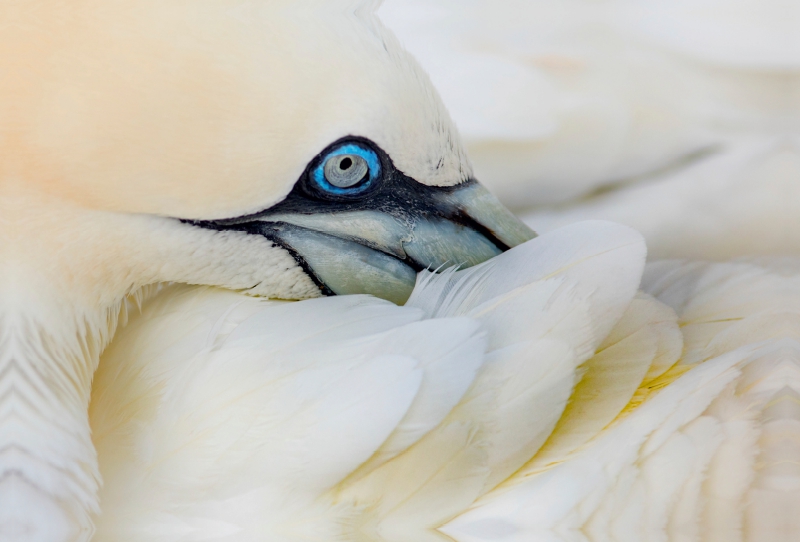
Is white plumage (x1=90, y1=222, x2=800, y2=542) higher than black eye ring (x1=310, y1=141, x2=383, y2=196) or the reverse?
A: the reverse

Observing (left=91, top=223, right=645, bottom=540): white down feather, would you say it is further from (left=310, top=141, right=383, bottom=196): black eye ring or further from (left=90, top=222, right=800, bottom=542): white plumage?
(left=310, top=141, right=383, bottom=196): black eye ring

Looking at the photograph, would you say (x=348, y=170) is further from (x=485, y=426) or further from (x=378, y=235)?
(x=485, y=426)

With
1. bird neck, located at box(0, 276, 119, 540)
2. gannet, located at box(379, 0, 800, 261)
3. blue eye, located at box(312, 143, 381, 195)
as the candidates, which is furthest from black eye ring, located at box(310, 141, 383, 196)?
bird neck, located at box(0, 276, 119, 540)

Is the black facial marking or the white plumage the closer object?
the white plumage

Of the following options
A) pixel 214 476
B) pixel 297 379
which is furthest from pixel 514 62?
pixel 214 476

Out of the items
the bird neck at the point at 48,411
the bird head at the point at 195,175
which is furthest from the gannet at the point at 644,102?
the bird neck at the point at 48,411

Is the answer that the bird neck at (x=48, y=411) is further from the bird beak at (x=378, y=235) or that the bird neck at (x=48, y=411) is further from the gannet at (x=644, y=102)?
the gannet at (x=644, y=102)

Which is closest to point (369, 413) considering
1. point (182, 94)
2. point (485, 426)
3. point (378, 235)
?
point (485, 426)

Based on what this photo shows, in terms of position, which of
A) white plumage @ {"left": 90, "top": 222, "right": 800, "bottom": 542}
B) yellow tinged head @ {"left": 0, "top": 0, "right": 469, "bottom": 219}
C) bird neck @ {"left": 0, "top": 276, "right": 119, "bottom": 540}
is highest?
yellow tinged head @ {"left": 0, "top": 0, "right": 469, "bottom": 219}
